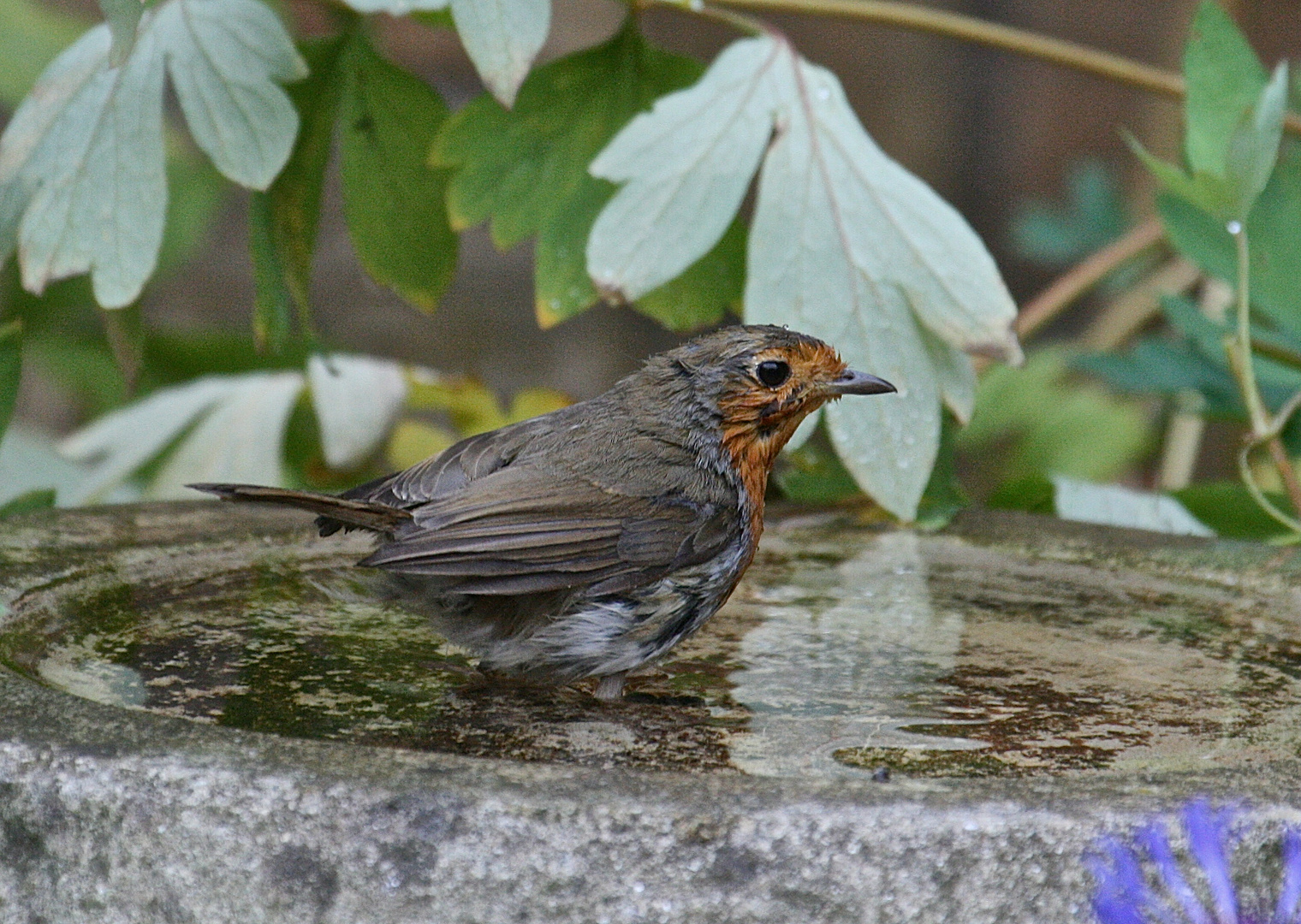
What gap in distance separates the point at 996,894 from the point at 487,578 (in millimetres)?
914

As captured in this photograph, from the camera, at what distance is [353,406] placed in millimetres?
3943

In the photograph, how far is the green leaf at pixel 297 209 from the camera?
3.29 meters

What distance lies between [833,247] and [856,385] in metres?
0.48

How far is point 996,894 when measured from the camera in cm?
144

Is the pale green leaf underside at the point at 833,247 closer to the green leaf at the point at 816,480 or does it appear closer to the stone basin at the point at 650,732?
the stone basin at the point at 650,732

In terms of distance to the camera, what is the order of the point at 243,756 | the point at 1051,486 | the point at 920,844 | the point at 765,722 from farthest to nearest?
the point at 1051,486, the point at 765,722, the point at 243,756, the point at 920,844

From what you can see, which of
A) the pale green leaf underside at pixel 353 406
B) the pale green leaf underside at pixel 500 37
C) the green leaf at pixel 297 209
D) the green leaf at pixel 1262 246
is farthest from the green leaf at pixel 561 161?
the green leaf at pixel 1262 246

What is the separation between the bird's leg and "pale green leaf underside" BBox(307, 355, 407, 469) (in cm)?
174

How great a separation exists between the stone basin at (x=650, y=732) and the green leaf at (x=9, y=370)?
0.22 meters

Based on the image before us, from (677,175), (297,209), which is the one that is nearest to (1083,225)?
(677,175)

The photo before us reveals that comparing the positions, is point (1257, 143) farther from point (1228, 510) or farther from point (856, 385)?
point (1228, 510)

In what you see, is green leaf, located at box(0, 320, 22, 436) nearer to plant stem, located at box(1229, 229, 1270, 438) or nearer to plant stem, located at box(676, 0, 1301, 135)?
plant stem, located at box(676, 0, 1301, 135)

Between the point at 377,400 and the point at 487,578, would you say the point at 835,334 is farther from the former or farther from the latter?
the point at 377,400

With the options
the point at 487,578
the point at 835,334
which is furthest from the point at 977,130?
the point at 487,578
